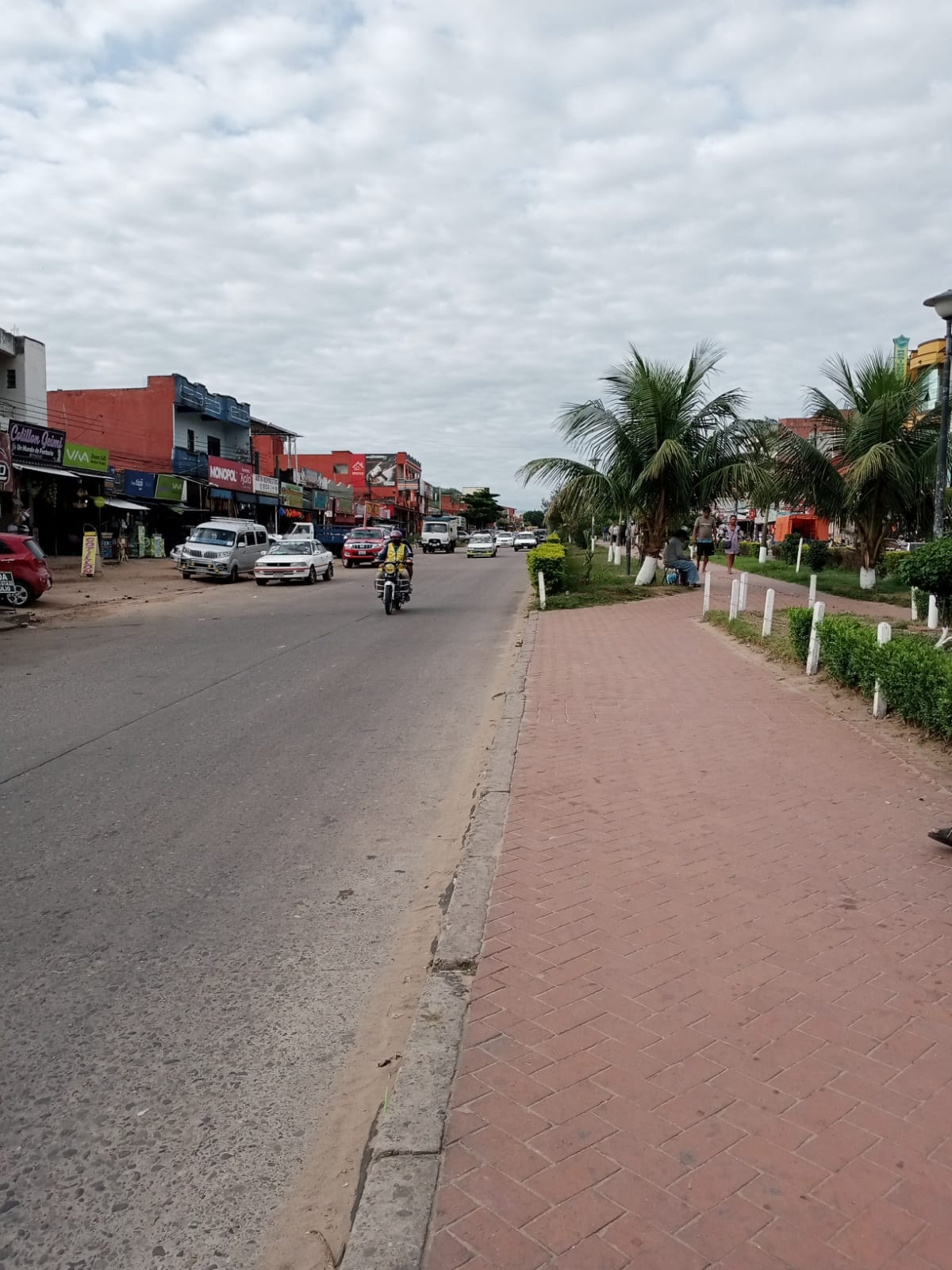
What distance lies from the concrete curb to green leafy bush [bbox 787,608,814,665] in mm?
7088

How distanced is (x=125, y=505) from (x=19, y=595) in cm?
1813

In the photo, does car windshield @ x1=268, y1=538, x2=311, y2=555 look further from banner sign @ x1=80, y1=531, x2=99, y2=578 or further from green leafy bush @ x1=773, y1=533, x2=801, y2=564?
green leafy bush @ x1=773, y1=533, x2=801, y2=564

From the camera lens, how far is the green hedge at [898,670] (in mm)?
7277

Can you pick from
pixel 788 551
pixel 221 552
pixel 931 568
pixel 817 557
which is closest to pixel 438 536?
pixel 788 551

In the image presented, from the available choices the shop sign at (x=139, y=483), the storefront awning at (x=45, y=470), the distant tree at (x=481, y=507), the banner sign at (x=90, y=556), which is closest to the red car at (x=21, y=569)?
the banner sign at (x=90, y=556)

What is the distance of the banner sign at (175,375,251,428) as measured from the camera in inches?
1713

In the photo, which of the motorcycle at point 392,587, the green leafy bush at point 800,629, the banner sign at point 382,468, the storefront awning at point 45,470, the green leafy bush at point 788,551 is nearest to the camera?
the green leafy bush at point 800,629

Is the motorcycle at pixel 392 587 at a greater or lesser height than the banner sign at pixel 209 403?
lesser

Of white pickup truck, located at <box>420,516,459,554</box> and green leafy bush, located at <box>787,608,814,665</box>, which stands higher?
white pickup truck, located at <box>420,516,459,554</box>

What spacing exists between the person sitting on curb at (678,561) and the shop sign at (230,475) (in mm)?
26740

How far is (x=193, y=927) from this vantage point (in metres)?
4.36

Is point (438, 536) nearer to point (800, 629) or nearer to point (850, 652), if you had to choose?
point (800, 629)

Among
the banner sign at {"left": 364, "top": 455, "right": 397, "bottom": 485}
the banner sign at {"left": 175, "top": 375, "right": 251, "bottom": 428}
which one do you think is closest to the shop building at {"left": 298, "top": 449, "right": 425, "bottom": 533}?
the banner sign at {"left": 364, "top": 455, "right": 397, "bottom": 485}

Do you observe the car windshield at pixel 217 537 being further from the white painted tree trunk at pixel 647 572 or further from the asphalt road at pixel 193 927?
the asphalt road at pixel 193 927
